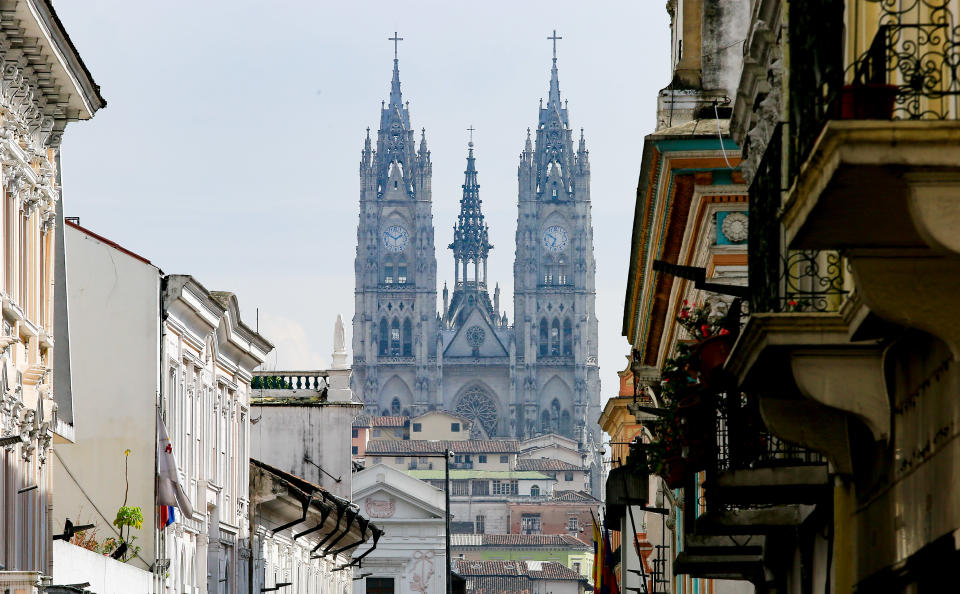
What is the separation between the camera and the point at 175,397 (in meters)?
27.7

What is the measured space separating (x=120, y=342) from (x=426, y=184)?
153755 mm

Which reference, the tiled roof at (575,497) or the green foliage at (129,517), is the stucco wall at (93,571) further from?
the tiled roof at (575,497)

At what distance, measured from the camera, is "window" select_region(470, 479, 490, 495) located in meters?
161

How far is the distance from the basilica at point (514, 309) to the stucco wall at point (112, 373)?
150614 mm

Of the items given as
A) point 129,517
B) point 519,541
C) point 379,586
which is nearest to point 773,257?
point 129,517

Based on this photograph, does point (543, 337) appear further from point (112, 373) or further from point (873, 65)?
point (873, 65)

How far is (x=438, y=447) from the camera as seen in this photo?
16650 cm

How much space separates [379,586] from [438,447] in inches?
3815

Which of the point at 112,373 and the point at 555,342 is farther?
the point at 555,342

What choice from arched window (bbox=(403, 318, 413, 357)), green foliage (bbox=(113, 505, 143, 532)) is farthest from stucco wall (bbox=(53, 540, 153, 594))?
arched window (bbox=(403, 318, 413, 357))

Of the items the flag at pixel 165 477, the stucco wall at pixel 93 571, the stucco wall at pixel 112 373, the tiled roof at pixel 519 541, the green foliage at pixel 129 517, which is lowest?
the stucco wall at pixel 93 571

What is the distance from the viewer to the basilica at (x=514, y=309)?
17825 centimetres

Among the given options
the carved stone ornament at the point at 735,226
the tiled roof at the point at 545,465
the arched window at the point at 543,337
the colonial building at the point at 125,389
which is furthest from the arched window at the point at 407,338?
the carved stone ornament at the point at 735,226

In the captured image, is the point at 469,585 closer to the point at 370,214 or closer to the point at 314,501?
the point at 370,214
